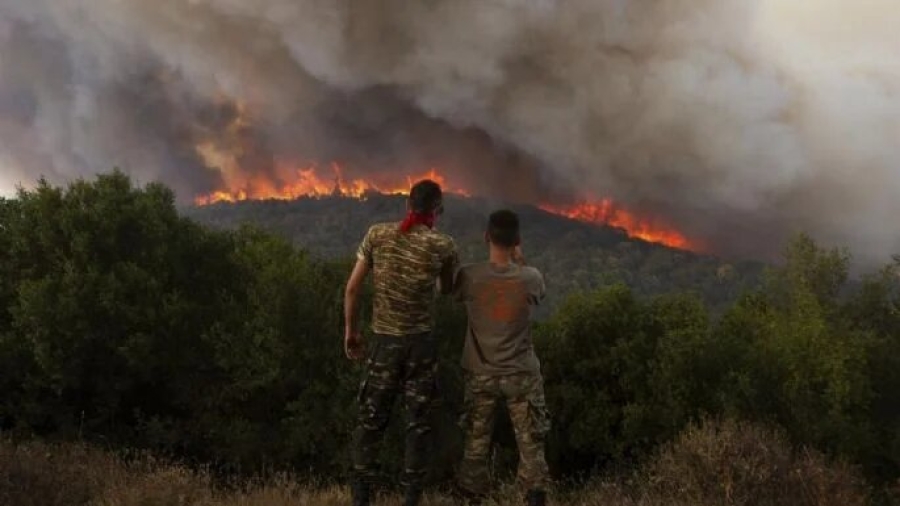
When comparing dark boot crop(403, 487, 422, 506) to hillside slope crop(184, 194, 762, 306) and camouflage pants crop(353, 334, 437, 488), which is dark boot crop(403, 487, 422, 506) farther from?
hillside slope crop(184, 194, 762, 306)

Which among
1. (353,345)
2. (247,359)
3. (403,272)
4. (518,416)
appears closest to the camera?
(403,272)

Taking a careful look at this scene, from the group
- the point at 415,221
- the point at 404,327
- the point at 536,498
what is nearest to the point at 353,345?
the point at 404,327

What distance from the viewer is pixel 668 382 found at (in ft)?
50.1

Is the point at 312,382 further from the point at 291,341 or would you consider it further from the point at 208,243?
the point at 208,243

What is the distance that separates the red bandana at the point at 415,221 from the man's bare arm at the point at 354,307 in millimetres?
474

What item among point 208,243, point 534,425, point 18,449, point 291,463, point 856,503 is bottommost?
point 291,463

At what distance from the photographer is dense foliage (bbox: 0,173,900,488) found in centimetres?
1401

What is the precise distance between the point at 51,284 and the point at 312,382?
534 centimetres

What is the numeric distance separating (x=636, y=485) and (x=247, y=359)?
885 cm

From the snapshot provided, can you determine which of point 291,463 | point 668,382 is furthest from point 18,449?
point 668,382

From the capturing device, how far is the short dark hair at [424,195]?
6625mm

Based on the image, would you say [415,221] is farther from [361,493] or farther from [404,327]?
[361,493]

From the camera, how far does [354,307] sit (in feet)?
22.1

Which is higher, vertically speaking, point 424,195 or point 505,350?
point 424,195
